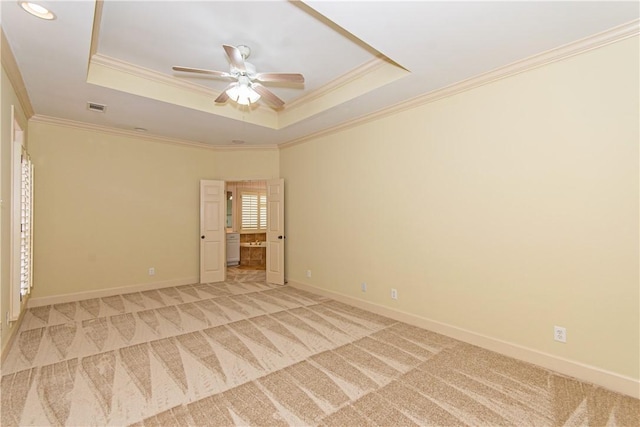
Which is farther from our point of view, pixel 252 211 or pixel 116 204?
pixel 252 211

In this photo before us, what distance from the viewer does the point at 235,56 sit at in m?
2.64

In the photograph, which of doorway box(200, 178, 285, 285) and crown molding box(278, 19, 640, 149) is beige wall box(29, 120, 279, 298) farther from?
crown molding box(278, 19, 640, 149)

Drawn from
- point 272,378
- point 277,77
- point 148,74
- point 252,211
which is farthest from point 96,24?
point 252,211

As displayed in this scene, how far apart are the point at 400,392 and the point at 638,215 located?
233 centimetres

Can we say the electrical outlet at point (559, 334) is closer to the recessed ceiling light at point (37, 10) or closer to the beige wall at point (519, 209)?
the beige wall at point (519, 209)

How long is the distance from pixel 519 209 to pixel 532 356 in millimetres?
1400

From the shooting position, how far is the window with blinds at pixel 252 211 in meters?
9.61

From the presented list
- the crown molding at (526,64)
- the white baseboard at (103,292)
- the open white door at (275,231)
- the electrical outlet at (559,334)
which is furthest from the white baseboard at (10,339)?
the electrical outlet at (559,334)

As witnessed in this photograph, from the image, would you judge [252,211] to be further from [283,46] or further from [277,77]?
[277,77]

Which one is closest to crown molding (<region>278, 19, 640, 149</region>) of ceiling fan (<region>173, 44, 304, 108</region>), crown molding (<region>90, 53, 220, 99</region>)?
ceiling fan (<region>173, 44, 304, 108</region>)

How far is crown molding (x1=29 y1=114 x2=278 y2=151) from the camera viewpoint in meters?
4.74

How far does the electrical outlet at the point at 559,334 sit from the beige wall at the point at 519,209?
0.13ft

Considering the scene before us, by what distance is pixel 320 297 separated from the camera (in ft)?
17.3

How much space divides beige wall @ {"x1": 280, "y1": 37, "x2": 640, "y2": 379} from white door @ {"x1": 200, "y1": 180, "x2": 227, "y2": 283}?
121 inches
